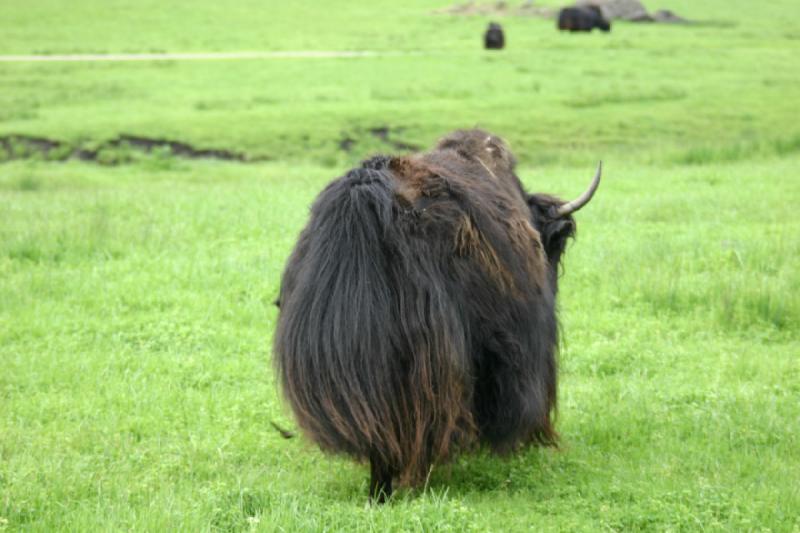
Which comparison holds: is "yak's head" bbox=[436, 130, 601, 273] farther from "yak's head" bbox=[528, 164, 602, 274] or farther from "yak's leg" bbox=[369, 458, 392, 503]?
"yak's leg" bbox=[369, 458, 392, 503]

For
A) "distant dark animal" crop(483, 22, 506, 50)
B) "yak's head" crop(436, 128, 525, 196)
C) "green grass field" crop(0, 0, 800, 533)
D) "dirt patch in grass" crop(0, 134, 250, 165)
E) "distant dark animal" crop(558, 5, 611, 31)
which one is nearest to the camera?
"green grass field" crop(0, 0, 800, 533)

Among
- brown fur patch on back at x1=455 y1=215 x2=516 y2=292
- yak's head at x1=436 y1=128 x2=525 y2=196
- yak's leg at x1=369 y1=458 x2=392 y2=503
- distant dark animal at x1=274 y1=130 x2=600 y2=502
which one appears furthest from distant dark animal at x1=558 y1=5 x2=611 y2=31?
yak's leg at x1=369 y1=458 x2=392 y2=503

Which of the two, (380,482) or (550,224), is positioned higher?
(550,224)

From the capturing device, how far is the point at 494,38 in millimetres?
29906

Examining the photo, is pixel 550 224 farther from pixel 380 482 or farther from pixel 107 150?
pixel 107 150

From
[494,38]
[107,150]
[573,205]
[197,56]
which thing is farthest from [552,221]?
[494,38]

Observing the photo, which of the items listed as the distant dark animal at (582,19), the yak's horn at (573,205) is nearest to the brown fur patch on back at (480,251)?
the yak's horn at (573,205)

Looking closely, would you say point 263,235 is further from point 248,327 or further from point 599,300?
point 599,300

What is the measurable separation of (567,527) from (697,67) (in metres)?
22.3

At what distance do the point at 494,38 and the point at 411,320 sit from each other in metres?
27.0

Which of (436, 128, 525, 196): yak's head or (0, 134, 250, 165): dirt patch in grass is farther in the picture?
(0, 134, 250, 165): dirt patch in grass

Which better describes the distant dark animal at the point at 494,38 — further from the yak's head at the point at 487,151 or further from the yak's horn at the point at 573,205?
the yak's horn at the point at 573,205

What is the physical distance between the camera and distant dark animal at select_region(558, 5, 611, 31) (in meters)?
33.8

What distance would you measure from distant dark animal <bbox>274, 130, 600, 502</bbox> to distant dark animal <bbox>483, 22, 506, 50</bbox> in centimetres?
2621
